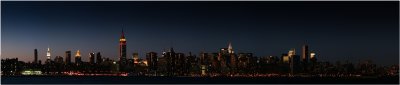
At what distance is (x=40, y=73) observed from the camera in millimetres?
127000

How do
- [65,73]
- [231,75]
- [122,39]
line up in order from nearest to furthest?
[231,75] → [65,73] → [122,39]

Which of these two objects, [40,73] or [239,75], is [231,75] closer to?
[239,75]

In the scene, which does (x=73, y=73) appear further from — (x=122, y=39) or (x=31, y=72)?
(x=122, y=39)

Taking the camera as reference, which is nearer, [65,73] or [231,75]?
[231,75]

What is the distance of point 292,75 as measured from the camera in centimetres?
12425

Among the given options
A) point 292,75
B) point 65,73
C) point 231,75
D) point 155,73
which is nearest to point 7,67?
point 65,73

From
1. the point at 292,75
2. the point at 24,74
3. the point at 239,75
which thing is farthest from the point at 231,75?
the point at 24,74

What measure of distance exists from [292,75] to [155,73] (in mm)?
24079

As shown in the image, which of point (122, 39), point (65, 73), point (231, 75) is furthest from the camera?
point (122, 39)

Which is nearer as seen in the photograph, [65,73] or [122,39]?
[65,73]

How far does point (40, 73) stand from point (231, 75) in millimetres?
33956

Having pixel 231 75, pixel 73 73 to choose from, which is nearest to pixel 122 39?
pixel 73 73

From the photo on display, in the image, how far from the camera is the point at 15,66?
128375 mm

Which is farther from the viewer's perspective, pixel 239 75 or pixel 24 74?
pixel 24 74
